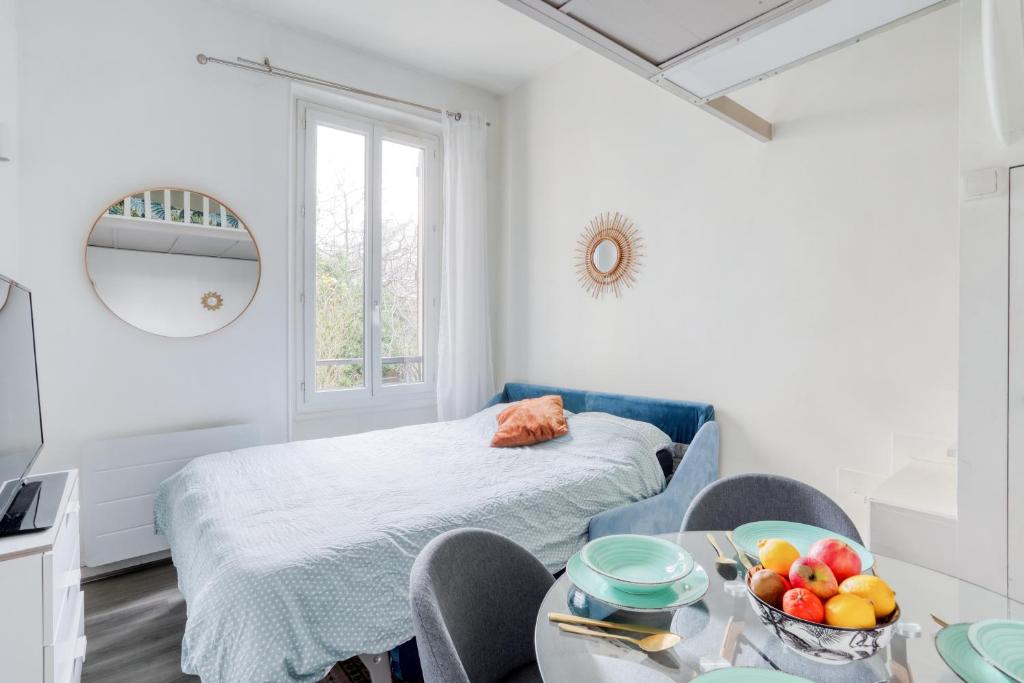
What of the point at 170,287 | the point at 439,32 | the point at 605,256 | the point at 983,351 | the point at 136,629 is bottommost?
the point at 136,629

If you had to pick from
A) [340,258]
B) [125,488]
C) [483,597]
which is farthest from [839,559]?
[340,258]

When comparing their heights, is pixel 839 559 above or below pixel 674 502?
above

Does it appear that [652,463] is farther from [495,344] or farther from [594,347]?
[495,344]

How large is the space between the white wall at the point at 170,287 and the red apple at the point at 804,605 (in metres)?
3.07

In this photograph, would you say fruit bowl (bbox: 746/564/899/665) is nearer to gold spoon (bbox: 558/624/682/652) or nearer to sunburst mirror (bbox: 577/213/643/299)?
gold spoon (bbox: 558/624/682/652)

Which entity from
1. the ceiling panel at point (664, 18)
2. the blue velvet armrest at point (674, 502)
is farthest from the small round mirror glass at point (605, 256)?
the ceiling panel at point (664, 18)

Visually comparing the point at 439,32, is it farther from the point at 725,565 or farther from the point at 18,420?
the point at 725,565

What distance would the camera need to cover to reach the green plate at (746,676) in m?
0.74

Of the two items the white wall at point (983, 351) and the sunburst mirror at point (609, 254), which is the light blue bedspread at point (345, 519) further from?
the white wall at point (983, 351)

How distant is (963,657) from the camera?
0.82 m

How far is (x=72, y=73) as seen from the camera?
257 cm

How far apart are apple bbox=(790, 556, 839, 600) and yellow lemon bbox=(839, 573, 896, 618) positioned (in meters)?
0.02

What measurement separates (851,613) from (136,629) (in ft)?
8.73

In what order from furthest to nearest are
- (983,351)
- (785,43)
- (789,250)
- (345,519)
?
(789,250) → (345,519) → (785,43) → (983,351)
